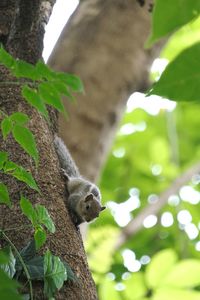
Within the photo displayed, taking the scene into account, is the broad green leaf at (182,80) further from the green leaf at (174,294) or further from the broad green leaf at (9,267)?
the green leaf at (174,294)

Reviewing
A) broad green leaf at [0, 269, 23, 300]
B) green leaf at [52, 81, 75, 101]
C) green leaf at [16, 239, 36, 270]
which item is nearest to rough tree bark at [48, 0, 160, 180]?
green leaf at [16, 239, 36, 270]

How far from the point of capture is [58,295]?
159 centimetres

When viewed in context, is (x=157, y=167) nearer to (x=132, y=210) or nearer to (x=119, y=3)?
(x=132, y=210)

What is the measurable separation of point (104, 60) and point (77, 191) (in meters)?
1.40

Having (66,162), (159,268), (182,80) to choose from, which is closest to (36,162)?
(182,80)

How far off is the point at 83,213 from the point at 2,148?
24.3 inches

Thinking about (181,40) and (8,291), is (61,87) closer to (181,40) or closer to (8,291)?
(8,291)

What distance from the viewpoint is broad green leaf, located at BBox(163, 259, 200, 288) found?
2972 mm

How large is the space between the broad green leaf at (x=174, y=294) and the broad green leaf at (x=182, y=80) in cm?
213

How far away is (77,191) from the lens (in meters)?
2.57

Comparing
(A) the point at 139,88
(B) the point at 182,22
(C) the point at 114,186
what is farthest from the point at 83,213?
(C) the point at 114,186

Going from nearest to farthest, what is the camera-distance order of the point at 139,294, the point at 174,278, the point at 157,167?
the point at 174,278 → the point at 139,294 → the point at 157,167

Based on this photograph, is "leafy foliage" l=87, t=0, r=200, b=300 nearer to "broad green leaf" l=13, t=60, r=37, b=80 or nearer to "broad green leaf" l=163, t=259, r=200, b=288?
"broad green leaf" l=163, t=259, r=200, b=288

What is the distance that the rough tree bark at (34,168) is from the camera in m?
1.73
